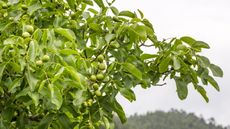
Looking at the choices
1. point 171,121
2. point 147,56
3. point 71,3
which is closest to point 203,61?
point 147,56

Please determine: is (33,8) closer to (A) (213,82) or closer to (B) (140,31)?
(B) (140,31)

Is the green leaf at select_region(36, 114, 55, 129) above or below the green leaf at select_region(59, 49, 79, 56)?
below

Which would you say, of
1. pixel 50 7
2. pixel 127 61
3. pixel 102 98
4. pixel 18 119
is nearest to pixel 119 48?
pixel 127 61

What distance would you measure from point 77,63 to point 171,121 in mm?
97268

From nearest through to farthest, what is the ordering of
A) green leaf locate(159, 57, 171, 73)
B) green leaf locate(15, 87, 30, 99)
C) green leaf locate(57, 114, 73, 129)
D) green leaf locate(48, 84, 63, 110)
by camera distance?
green leaf locate(48, 84, 63, 110) → green leaf locate(15, 87, 30, 99) → green leaf locate(57, 114, 73, 129) → green leaf locate(159, 57, 171, 73)

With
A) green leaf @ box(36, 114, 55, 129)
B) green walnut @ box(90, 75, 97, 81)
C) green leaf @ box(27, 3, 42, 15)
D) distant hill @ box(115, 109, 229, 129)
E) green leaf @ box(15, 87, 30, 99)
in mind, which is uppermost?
green leaf @ box(27, 3, 42, 15)

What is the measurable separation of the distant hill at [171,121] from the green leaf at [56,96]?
8891 centimetres

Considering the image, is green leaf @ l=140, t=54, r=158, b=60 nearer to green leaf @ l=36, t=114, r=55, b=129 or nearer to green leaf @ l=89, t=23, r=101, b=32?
green leaf @ l=89, t=23, r=101, b=32

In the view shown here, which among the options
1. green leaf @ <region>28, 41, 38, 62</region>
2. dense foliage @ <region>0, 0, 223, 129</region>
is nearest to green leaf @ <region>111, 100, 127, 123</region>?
dense foliage @ <region>0, 0, 223, 129</region>

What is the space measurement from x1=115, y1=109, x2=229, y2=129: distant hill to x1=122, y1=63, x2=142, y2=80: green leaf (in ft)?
290

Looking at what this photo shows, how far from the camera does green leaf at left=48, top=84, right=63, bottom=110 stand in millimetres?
2611

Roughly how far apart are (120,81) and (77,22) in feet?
1.97

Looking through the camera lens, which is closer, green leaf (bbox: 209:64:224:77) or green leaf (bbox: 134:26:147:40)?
green leaf (bbox: 134:26:147:40)

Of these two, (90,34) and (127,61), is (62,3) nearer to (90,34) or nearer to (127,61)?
(90,34)
